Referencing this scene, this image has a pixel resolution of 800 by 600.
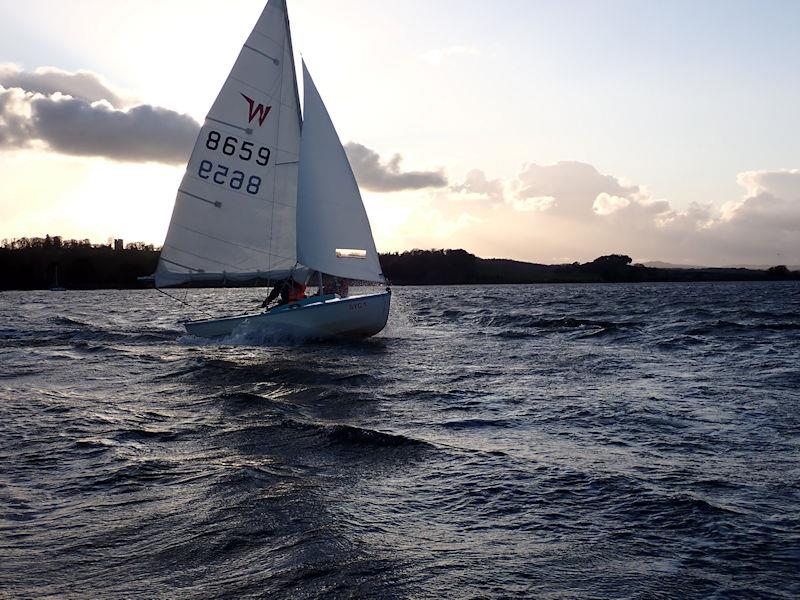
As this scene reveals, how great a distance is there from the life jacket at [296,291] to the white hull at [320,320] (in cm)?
152

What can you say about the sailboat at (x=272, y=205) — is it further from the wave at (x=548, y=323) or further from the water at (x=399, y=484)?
the wave at (x=548, y=323)

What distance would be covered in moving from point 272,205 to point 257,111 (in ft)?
10.6

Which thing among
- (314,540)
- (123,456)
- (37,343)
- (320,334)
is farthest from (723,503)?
(37,343)

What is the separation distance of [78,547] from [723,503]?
615 cm

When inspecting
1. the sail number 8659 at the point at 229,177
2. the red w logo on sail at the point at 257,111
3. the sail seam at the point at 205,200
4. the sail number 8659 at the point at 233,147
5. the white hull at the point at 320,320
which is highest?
the red w logo on sail at the point at 257,111

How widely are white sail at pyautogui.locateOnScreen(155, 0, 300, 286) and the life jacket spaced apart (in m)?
0.64

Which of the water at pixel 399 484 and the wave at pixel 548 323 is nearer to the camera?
the water at pixel 399 484

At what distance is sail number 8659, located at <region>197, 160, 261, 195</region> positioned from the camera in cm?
2442

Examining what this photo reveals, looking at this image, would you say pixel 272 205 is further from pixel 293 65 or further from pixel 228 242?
pixel 293 65

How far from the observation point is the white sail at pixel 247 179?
24.4m

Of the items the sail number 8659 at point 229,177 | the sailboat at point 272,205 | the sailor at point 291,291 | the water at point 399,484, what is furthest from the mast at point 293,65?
the water at point 399,484

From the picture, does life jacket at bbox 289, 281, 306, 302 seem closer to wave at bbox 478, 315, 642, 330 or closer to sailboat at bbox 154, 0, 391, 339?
sailboat at bbox 154, 0, 391, 339

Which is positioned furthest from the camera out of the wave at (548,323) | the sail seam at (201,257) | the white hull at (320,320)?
the wave at (548,323)

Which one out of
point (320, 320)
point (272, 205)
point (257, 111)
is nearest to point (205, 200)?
point (272, 205)
